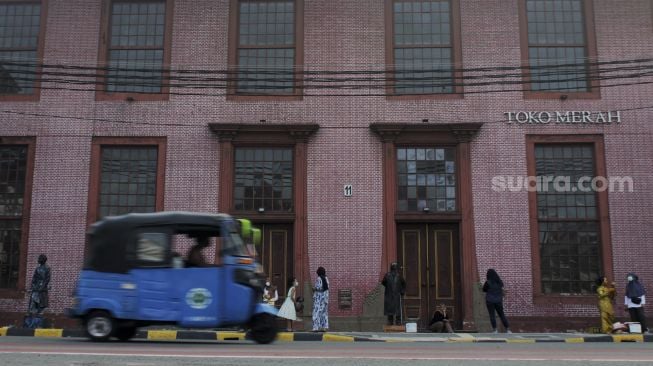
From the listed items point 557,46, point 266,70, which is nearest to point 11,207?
point 266,70

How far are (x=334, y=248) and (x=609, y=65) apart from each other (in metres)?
9.54

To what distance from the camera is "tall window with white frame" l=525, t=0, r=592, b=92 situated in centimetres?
1975

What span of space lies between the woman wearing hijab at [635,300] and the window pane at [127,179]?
43.0 ft

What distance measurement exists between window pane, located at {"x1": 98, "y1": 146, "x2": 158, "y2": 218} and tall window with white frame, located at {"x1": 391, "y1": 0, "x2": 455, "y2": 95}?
7.59m

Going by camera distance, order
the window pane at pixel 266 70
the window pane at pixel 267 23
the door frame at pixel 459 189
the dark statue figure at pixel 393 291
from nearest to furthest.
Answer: the dark statue figure at pixel 393 291, the door frame at pixel 459 189, the window pane at pixel 266 70, the window pane at pixel 267 23

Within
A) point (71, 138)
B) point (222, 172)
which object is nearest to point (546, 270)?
point (222, 172)

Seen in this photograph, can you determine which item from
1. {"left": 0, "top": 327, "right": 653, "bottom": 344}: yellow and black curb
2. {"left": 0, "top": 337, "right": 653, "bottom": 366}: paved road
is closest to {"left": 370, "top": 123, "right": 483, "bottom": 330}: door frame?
{"left": 0, "top": 327, "right": 653, "bottom": 344}: yellow and black curb

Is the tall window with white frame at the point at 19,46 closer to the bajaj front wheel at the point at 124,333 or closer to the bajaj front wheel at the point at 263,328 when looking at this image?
the bajaj front wheel at the point at 124,333

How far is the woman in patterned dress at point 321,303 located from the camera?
17.5 m

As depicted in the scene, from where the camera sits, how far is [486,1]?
66.1 feet

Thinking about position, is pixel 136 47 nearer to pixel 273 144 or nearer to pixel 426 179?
pixel 273 144

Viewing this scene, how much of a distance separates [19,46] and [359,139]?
10728 mm

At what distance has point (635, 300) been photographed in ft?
56.9

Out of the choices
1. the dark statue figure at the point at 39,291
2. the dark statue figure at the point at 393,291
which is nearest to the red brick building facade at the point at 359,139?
the dark statue figure at the point at 393,291
